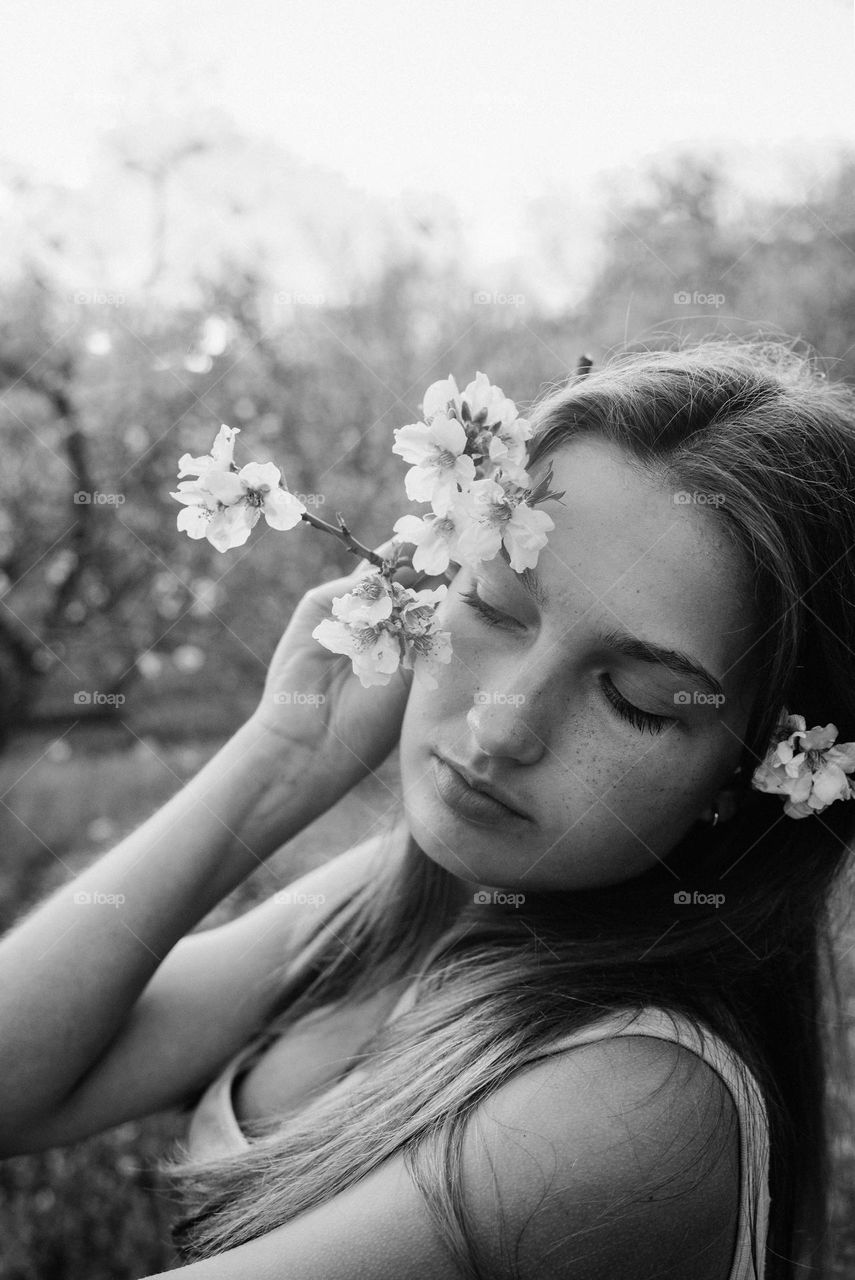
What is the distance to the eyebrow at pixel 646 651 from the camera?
94 cm

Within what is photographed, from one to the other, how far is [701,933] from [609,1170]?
1.07ft

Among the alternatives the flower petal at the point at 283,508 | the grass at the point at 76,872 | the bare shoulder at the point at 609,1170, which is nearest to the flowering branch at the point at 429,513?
the flower petal at the point at 283,508

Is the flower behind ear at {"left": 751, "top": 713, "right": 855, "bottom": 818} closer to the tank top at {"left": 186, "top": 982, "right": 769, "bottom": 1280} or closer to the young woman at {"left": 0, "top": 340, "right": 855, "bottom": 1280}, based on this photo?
the young woman at {"left": 0, "top": 340, "right": 855, "bottom": 1280}

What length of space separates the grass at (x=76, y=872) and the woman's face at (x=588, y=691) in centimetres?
65

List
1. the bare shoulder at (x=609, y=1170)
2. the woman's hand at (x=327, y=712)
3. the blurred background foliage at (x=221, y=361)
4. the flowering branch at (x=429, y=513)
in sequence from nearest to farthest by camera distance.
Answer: the bare shoulder at (x=609, y=1170), the flowering branch at (x=429, y=513), the woman's hand at (x=327, y=712), the blurred background foliage at (x=221, y=361)

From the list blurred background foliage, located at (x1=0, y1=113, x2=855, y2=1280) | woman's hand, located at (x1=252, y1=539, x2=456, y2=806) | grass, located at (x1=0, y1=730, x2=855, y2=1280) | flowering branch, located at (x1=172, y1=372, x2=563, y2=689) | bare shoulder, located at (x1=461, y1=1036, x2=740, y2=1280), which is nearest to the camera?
bare shoulder, located at (x1=461, y1=1036, x2=740, y2=1280)

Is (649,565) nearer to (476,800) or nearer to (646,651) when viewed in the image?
(646,651)

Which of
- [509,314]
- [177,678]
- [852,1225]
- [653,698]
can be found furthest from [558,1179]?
[177,678]

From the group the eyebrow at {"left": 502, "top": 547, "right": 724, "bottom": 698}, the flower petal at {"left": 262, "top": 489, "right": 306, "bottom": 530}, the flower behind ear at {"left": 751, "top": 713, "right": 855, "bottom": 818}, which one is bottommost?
the flower behind ear at {"left": 751, "top": 713, "right": 855, "bottom": 818}

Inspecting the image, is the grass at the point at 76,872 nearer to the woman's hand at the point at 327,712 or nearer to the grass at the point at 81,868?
the grass at the point at 81,868

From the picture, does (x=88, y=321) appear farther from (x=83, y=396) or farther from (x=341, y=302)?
(x=341, y=302)

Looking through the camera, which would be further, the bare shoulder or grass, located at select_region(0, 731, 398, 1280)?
grass, located at select_region(0, 731, 398, 1280)

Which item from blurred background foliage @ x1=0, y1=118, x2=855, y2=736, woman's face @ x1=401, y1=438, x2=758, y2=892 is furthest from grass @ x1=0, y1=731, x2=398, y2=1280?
woman's face @ x1=401, y1=438, x2=758, y2=892

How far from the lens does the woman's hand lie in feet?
3.94
